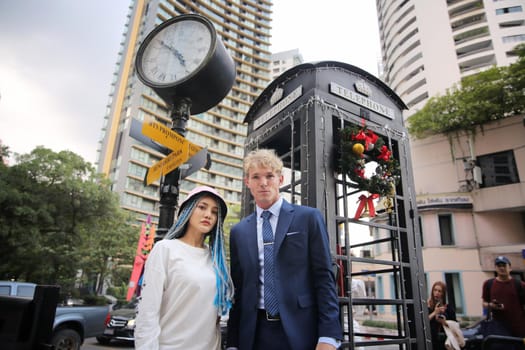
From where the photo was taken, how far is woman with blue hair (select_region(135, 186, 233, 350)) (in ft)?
6.14

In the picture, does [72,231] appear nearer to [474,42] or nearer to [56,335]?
[56,335]

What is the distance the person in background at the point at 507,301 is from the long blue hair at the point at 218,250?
13.6ft

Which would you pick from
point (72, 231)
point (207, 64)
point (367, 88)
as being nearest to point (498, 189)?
point (367, 88)

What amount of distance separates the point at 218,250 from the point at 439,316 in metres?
4.41

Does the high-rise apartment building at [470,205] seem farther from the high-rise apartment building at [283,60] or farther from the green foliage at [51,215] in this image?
the high-rise apartment building at [283,60]

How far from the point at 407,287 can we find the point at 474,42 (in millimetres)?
44980

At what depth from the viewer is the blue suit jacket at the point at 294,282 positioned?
193cm

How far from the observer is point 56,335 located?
654cm

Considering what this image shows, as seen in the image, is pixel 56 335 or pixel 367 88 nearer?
pixel 367 88

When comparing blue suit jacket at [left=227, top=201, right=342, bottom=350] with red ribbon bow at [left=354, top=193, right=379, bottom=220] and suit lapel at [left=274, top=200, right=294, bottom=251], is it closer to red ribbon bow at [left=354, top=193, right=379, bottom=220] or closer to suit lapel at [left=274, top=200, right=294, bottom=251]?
suit lapel at [left=274, top=200, right=294, bottom=251]

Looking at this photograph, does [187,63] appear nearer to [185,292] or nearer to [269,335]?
[185,292]

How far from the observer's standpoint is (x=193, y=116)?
159 feet

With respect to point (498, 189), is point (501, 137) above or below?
above

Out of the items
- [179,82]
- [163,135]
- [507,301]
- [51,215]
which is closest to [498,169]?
[507,301]
